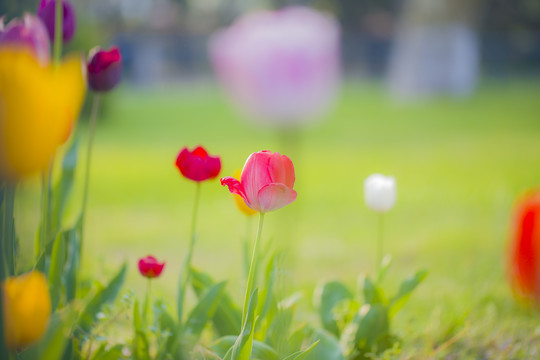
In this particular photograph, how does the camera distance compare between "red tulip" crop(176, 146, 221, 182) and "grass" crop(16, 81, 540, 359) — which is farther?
"grass" crop(16, 81, 540, 359)

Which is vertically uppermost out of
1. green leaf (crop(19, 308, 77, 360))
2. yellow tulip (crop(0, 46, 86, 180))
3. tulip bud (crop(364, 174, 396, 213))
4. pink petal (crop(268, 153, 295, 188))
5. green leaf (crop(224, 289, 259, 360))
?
yellow tulip (crop(0, 46, 86, 180))

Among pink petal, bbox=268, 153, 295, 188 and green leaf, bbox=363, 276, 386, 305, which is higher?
pink petal, bbox=268, 153, 295, 188

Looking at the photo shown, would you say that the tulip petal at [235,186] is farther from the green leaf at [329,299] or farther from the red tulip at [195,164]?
the green leaf at [329,299]

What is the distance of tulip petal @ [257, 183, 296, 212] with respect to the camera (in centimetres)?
75

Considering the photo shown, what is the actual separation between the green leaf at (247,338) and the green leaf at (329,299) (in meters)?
0.44

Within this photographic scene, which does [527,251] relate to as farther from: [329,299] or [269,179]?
[329,299]

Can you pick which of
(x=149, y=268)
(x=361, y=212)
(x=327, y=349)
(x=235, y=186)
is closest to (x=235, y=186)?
(x=235, y=186)

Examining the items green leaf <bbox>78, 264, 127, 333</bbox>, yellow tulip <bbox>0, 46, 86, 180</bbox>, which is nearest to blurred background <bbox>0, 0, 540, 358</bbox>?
green leaf <bbox>78, 264, 127, 333</bbox>

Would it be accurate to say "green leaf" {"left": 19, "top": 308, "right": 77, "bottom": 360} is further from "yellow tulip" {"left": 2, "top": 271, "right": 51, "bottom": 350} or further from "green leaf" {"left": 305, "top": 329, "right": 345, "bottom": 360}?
"green leaf" {"left": 305, "top": 329, "right": 345, "bottom": 360}

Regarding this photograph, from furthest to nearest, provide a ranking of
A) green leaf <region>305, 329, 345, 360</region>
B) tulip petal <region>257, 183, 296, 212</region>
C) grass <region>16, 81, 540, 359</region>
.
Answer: grass <region>16, 81, 540, 359</region>
green leaf <region>305, 329, 345, 360</region>
tulip petal <region>257, 183, 296, 212</region>

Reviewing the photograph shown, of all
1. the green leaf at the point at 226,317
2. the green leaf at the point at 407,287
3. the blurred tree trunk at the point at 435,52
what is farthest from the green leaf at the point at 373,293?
the blurred tree trunk at the point at 435,52

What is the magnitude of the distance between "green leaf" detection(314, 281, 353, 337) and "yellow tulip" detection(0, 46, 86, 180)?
2.73 feet

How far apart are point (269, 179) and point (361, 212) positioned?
104 inches

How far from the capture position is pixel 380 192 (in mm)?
1243
